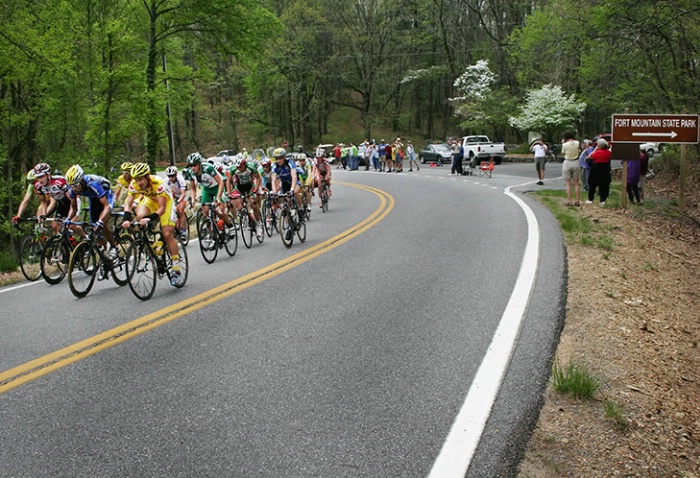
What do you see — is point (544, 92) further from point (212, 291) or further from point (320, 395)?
point (320, 395)

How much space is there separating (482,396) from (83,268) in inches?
239

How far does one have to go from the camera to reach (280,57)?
5619 centimetres

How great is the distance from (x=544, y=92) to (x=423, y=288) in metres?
38.0

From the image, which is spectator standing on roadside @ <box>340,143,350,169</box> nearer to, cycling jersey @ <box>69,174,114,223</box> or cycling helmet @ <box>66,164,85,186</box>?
cycling jersey @ <box>69,174,114,223</box>

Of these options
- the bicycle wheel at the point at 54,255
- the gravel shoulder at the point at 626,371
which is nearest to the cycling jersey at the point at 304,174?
the bicycle wheel at the point at 54,255

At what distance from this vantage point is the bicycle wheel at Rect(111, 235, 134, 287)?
8623mm

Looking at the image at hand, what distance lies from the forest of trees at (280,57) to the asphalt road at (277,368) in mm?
9860

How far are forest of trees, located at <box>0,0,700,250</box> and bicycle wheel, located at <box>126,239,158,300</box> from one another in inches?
335

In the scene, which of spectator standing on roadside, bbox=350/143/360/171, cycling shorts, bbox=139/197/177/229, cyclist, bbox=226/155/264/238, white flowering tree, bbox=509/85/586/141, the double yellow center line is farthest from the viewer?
spectator standing on roadside, bbox=350/143/360/171

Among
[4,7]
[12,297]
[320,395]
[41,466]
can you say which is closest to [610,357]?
[320,395]

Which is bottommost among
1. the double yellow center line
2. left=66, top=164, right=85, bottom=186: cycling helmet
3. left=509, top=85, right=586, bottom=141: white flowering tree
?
the double yellow center line

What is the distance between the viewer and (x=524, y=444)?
3699mm

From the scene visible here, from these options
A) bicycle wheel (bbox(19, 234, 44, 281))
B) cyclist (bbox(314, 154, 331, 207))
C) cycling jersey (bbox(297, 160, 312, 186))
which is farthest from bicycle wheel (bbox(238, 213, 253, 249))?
cyclist (bbox(314, 154, 331, 207))

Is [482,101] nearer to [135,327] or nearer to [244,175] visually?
[244,175]
